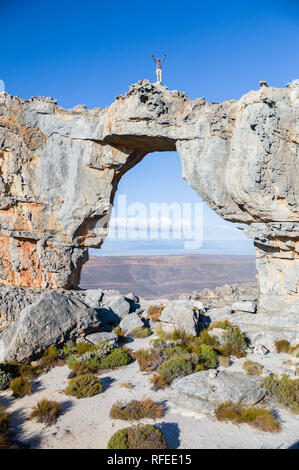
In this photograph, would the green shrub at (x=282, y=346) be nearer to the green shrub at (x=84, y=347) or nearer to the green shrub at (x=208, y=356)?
the green shrub at (x=208, y=356)

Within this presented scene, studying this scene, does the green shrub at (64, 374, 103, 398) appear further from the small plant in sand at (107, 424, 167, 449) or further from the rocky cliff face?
the rocky cliff face

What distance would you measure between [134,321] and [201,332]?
3.61 m

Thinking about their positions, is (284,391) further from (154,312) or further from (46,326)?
(154,312)

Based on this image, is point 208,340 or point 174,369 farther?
point 208,340

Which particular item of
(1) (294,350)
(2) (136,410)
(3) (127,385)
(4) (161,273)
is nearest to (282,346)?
(1) (294,350)

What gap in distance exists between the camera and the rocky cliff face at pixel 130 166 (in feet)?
42.9

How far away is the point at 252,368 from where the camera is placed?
11250mm

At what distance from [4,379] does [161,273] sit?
2806 inches

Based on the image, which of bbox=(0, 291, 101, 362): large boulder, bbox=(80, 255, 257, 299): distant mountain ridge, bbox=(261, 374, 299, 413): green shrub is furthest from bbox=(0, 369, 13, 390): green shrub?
bbox=(80, 255, 257, 299): distant mountain ridge

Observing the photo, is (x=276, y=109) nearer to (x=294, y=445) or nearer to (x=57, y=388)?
(x=294, y=445)

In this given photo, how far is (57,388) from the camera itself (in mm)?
10094

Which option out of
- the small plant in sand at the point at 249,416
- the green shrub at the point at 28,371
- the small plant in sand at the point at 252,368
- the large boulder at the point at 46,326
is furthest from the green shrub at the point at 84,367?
the small plant in sand at the point at 252,368

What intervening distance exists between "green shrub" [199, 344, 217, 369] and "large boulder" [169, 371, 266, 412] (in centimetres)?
204

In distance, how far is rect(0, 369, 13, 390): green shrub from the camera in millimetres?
9984
